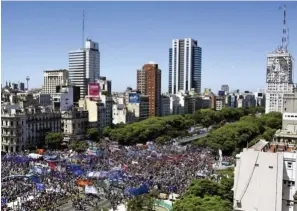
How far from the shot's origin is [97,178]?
45875 mm

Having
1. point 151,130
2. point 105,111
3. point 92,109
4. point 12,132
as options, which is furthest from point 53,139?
point 105,111

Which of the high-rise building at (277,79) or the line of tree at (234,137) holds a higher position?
the high-rise building at (277,79)

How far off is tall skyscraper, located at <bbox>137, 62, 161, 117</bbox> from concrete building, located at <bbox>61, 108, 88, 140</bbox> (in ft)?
151

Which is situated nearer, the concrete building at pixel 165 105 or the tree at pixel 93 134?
the tree at pixel 93 134

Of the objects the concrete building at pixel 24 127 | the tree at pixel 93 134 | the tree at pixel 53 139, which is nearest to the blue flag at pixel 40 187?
the concrete building at pixel 24 127

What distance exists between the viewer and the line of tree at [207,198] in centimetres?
2883

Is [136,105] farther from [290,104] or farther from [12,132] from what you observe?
[290,104]

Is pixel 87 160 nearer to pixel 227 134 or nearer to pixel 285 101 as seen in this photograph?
pixel 227 134

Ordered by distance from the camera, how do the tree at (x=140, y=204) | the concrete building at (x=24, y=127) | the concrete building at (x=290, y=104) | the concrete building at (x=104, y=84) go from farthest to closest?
the concrete building at (x=104, y=84) < the concrete building at (x=290, y=104) < the concrete building at (x=24, y=127) < the tree at (x=140, y=204)

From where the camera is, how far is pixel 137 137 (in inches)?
3236

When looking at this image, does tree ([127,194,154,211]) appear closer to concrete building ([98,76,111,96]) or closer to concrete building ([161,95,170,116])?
concrete building ([161,95,170,116])

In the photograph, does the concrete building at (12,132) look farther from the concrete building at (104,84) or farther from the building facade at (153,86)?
the concrete building at (104,84)

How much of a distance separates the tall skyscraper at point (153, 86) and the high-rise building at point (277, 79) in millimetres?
46091

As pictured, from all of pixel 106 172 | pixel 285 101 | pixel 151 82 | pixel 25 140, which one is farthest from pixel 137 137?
pixel 151 82
